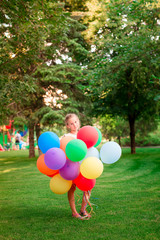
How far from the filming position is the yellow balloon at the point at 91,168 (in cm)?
404

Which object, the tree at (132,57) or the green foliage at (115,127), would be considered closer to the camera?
the tree at (132,57)

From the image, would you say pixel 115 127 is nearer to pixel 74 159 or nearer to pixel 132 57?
pixel 132 57

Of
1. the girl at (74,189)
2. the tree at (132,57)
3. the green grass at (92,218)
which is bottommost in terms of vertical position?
the green grass at (92,218)

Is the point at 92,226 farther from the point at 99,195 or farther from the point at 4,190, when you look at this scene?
the point at 4,190

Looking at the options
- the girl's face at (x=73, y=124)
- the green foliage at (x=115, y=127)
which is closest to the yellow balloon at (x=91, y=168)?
the girl's face at (x=73, y=124)

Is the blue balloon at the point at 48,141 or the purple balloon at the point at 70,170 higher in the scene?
the blue balloon at the point at 48,141

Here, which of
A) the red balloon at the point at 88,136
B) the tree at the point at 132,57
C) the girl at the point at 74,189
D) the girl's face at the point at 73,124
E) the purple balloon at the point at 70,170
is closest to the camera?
the purple balloon at the point at 70,170

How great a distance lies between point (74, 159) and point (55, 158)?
291 mm

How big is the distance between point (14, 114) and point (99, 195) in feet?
36.4

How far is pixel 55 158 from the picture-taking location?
4043 mm

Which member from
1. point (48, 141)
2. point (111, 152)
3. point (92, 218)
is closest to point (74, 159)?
point (48, 141)

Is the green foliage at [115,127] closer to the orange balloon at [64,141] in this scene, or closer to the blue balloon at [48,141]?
the orange balloon at [64,141]

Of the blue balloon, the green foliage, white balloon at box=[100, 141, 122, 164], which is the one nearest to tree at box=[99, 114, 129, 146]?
the green foliage

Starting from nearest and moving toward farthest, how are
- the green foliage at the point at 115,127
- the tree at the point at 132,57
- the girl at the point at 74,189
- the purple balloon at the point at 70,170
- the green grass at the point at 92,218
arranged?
1. the green grass at the point at 92,218
2. the purple balloon at the point at 70,170
3. the girl at the point at 74,189
4. the tree at the point at 132,57
5. the green foliage at the point at 115,127
